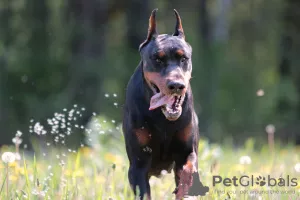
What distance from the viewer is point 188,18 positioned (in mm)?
24625

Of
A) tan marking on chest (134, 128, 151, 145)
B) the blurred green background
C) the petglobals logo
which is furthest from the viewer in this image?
the blurred green background

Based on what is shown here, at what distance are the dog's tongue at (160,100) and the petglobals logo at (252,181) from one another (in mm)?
791

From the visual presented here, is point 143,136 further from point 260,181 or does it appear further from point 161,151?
point 260,181

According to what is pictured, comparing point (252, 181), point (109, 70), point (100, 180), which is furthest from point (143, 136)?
point (109, 70)

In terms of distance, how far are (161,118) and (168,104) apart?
0.64 feet

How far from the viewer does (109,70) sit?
18172mm

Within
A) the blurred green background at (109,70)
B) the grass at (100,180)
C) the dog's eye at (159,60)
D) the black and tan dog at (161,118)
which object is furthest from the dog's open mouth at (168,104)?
the blurred green background at (109,70)

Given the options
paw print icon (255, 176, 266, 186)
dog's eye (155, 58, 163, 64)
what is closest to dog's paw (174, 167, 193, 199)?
dog's eye (155, 58, 163, 64)

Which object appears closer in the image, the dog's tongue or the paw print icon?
the dog's tongue

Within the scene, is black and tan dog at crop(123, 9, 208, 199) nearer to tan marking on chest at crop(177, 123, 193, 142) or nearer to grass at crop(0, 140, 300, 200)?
tan marking on chest at crop(177, 123, 193, 142)

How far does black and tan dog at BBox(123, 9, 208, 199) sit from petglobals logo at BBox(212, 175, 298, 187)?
17.0 inches

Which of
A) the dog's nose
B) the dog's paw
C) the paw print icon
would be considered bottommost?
the dog's paw

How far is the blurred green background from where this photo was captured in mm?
17250

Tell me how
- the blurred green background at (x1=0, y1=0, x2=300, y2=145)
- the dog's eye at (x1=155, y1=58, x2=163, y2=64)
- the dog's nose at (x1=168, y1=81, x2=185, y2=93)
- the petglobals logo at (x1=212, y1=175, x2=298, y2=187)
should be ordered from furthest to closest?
the blurred green background at (x1=0, y1=0, x2=300, y2=145), the petglobals logo at (x1=212, y1=175, x2=298, y2=187), the dog's eye at (x1=155, y1=58, x2=163, y2=64), the dog's nose at (x1=168, y1=81, x2=185, y2=93)
